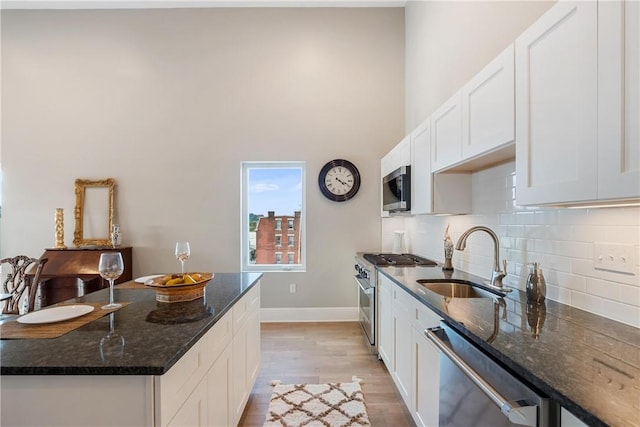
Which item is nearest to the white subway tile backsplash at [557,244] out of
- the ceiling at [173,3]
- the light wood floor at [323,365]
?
the light wood floor at [323,365]

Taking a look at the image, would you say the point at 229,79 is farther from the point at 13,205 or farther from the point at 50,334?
the point at 50,334

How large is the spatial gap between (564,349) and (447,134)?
1384 mm

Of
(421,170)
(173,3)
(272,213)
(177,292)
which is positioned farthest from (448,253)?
(173,3)

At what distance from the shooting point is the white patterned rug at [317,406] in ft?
6.59

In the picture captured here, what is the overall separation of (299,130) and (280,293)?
2168 mm

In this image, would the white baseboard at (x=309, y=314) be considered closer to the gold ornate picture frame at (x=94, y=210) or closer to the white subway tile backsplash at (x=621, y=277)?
the gold ornate picture frame at (x=94, y=210)

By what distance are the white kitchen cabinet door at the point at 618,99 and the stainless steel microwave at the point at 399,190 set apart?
1.79 meters

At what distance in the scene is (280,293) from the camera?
405 cm

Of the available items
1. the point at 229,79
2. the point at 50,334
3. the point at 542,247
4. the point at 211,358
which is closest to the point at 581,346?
the point at 542,247


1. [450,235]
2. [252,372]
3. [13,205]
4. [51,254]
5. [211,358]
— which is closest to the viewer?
[211,358]

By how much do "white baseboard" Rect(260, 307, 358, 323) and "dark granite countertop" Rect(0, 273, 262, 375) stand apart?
2.47 metres

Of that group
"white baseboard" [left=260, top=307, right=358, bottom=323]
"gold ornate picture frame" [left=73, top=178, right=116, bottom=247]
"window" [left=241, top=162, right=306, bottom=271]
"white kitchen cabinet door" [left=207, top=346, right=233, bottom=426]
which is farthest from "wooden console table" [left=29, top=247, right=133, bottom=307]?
"white kitchen cabinet door" [left=207, top=346, right=233, bottom=426]

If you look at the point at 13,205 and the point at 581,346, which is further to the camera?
the point at 13,205

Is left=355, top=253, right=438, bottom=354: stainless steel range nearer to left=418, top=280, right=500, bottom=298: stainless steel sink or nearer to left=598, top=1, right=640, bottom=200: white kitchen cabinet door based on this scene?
left=418, top=280, right=500, bottom=298: stainless steel sink
